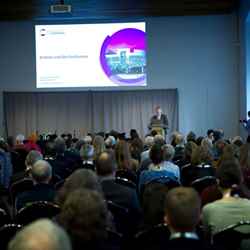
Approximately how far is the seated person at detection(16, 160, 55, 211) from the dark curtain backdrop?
12.4 meters

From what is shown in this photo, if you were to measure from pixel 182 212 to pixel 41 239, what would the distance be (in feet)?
3.43

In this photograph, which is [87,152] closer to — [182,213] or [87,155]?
[87,155]

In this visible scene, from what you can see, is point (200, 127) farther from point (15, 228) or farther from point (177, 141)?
point (15, 228)

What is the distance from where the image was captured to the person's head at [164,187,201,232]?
258cm

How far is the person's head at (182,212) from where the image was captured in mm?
2582

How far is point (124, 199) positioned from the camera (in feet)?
13.9

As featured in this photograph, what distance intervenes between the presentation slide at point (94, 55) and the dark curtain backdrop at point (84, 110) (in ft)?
2.09

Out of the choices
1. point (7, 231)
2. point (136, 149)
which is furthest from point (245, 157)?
point (7, 231)

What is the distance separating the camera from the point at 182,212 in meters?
2.59

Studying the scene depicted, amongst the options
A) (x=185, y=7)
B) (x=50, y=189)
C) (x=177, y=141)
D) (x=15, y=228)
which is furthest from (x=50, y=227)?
(x=185, y=7)

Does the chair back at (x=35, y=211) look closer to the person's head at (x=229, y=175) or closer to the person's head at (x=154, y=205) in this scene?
the person's head at (x=154, y=205)

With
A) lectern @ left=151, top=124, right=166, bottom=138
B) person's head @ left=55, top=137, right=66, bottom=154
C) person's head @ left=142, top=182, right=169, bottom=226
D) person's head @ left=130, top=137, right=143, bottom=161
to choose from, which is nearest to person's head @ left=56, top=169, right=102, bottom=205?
person's head @ left=142, top=182, right=169, bottom=226

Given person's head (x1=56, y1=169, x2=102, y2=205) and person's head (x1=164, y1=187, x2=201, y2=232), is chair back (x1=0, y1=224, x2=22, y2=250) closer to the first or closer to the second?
person's head (x1=56, y1=169, x2=102, y2=205)

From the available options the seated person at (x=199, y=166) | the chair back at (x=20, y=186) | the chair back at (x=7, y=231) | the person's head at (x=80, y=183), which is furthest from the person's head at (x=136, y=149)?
the chair back at (x=7, y=231)
